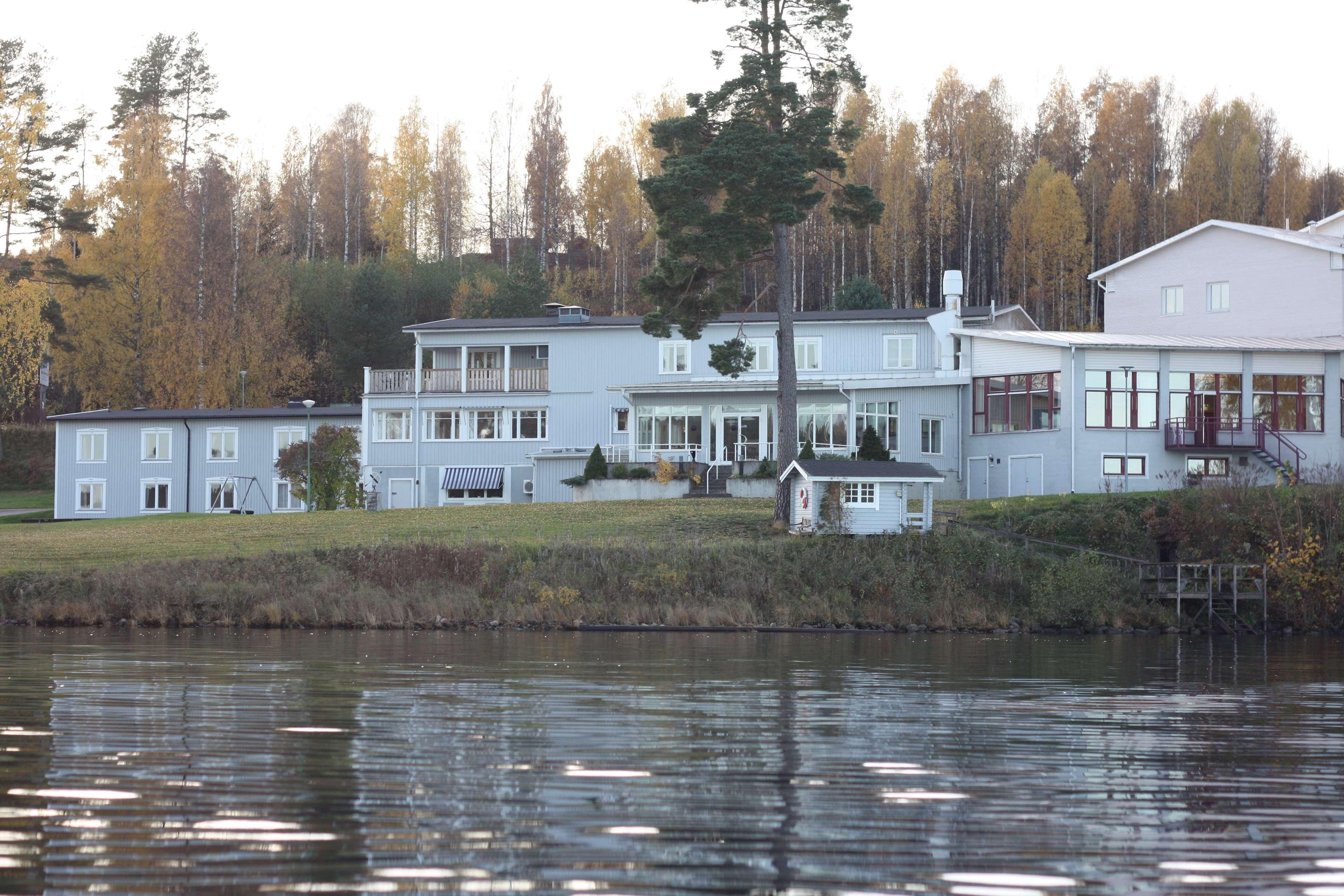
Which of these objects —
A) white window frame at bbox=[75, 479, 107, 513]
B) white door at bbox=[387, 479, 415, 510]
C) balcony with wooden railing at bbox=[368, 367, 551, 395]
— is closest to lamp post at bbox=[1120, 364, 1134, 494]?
balcony with wooden railing at bbox=[368, 367, 551, 395]

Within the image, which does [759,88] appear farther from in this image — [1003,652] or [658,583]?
[1003,652]

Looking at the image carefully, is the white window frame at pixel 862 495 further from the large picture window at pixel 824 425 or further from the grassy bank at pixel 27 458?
the grassy bank at pixel 27 458

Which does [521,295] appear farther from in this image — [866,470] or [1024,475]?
[866,470]

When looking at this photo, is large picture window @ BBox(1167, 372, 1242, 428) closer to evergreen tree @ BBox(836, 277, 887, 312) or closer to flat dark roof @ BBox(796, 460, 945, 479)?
flat dark roof @ BBox(796, 460, 945, 479)

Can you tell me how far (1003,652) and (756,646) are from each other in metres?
4.69

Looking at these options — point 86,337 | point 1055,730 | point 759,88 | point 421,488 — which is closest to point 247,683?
point 1055,730

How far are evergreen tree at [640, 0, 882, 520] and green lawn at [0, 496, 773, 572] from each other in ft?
10.3

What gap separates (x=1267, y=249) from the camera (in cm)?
5775

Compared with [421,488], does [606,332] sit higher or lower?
higher

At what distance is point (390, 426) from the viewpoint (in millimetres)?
60750

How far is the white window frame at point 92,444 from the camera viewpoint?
63531mm

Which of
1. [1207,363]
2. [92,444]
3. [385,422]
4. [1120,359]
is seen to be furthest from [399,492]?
[1207,363]

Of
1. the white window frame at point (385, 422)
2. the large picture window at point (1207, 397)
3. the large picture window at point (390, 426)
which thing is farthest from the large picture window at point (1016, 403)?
the large picture window at point (390, 426)

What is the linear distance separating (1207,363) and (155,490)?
42.2 meters
